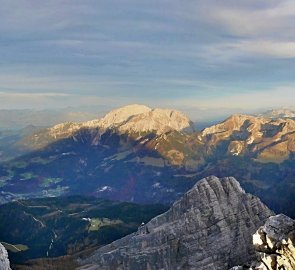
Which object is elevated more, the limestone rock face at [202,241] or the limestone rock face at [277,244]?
the limestone rock face at [277,244]

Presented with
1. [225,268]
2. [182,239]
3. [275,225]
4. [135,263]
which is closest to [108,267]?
[135,263]

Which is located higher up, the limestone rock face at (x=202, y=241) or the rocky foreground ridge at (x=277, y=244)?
the rocky foreground ridge at (x=277, y=244)

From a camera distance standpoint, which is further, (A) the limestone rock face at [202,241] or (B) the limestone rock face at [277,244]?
(A) the limestone rock face at [202,241]

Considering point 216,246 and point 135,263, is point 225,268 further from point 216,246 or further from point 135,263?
point 135,263

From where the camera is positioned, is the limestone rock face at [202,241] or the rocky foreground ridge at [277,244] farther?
the limestone rock face at [202,241]

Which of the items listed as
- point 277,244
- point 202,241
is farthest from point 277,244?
point 202,241

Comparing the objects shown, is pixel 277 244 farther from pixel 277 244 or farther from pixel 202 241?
pixel 202 241

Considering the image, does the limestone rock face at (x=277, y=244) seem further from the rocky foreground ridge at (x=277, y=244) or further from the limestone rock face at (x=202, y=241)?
the limestone rock face at (x=202, y=241)

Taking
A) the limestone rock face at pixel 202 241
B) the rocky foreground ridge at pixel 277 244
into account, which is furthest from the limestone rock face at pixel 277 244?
the limestone rock face at pixel 202 241
